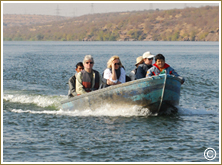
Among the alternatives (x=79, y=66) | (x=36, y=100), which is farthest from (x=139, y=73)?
(x=36, y=100)

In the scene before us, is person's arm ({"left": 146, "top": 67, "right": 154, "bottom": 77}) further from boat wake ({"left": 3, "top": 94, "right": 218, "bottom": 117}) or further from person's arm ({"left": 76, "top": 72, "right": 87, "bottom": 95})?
person's arm ({"left": 76, "top": 72, "right": 87, "bottom": 95})

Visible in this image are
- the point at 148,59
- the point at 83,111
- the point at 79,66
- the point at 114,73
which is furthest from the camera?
the point at 83,111

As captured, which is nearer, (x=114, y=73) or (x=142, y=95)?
(x=114, y=73)

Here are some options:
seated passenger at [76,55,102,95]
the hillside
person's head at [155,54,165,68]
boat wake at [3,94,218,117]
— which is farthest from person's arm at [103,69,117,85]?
the hillside

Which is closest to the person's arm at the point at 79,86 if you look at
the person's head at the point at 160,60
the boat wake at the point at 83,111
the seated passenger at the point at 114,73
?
the boat wake at the point at 83,111

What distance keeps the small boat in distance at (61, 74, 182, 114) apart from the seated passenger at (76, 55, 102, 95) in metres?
0.31

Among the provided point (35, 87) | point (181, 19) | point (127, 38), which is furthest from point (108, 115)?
point (181, 19)

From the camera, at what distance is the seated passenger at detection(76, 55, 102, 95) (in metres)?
12.9

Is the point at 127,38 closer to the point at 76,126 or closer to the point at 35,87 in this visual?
the point at 35,87

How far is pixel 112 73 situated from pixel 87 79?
3.30 feet

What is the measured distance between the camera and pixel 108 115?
13.4 metres

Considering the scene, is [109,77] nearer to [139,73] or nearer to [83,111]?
[139,73]

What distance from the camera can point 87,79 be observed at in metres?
13.2

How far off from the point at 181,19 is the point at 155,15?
1455cm
